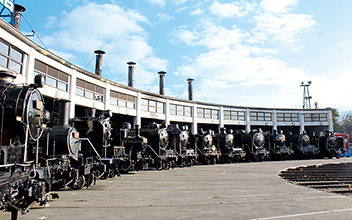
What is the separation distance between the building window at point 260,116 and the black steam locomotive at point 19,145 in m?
37.5

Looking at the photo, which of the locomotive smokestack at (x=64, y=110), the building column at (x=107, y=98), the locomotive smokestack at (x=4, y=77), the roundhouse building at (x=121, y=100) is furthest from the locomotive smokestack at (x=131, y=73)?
the locomotive smokestack at (x=4, y=77)

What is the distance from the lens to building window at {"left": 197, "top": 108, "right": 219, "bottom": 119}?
122ft

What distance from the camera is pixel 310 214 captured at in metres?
6.41

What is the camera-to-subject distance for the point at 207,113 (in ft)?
124

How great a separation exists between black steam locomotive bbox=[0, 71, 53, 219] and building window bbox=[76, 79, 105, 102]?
561 inches

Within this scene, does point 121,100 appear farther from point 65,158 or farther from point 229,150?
point 65,158

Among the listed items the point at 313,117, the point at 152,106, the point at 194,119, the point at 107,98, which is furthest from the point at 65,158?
the point at 313,117

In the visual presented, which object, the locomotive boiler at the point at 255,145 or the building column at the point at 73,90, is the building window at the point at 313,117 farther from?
the building column at the point at 73,90

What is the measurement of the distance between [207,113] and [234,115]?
5077mm

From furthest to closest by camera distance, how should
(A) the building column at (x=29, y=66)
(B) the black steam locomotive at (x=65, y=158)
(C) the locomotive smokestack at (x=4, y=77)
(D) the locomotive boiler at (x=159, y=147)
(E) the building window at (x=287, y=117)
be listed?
(E) the building window at (x=287, y=117)
(D) the locomotive boiler at (x=159, y=147)
(A) the building column at (x=29, y=66)
(B) the black steam locomotive at (x=65, y=158)
(C) the locomotive smokestack at (x=4, y=77)

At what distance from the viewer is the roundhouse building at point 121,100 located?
15.8m

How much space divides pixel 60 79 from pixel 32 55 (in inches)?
122

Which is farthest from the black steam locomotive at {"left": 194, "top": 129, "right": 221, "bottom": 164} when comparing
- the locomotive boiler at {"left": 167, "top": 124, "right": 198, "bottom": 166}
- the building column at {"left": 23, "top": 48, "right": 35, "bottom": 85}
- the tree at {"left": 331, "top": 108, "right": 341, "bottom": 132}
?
the tree at {"left": 331, "top": 108, "right": 341, "bottom": 132}

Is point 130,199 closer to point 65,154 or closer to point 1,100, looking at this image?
point 65,154
